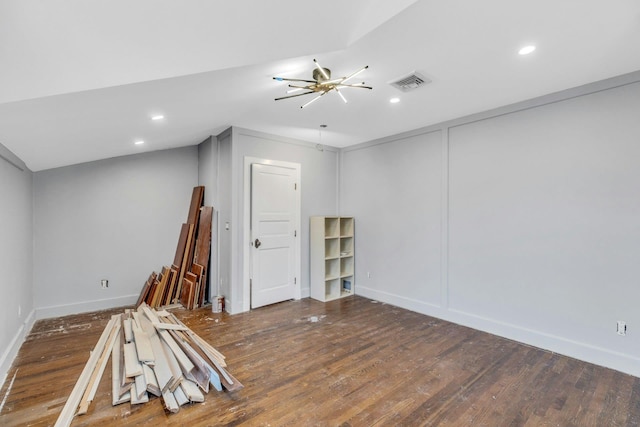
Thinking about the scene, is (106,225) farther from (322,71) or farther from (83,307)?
(322,71)

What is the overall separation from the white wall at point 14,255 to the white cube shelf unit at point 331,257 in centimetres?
356

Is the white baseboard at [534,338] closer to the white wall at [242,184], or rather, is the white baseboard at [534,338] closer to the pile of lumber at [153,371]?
the white wall at [242,184]

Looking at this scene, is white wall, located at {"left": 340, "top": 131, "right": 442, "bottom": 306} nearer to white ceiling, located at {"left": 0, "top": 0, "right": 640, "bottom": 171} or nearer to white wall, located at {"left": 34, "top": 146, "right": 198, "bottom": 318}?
white ceiling, located at {"left": 0, "top": 0, "right": 640, "bottom": 171}

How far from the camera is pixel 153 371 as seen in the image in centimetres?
242

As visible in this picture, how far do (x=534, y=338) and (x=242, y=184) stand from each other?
157 inches

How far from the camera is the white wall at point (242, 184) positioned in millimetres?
4188

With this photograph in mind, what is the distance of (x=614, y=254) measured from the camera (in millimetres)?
2771

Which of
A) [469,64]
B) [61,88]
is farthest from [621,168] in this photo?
[61,88]

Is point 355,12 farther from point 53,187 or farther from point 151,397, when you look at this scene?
point 53,187

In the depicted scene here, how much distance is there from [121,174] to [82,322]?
6.90 feet

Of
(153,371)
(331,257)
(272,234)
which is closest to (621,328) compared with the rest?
(331,257)

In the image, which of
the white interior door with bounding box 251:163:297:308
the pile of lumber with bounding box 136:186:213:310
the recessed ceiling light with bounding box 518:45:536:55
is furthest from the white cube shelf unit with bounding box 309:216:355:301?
the recessed ceiling light with bounding box 518:45:536:55

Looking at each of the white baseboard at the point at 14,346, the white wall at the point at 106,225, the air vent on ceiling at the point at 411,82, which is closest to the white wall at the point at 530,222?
the air vent on ceiling at the point at 411,82

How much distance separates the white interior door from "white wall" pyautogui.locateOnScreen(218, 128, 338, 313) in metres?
0.17
